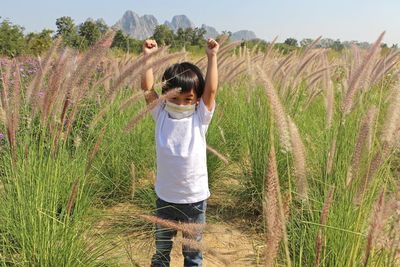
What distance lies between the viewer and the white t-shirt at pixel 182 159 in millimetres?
2551

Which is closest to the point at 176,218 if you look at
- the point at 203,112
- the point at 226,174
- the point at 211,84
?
the point at 203,112

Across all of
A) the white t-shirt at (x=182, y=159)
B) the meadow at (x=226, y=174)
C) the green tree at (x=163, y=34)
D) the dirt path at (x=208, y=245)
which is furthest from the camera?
the green tree at (x=163, y=34)

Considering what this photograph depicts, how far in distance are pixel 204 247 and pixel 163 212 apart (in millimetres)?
1570

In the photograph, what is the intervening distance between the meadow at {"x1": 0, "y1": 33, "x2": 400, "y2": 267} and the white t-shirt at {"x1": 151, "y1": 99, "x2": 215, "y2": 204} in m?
0.29

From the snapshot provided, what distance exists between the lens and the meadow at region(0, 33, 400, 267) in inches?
54.9

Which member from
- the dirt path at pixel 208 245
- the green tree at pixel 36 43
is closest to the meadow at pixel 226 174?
the dirt path at pixel 208 245

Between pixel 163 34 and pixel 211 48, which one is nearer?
pixel 211 48

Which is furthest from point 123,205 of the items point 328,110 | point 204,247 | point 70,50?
point 204,247

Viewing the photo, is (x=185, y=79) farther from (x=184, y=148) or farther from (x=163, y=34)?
(x=163, y=34)

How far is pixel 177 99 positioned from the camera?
262 cm

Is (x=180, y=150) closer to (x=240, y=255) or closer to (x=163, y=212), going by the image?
(x=163, y=212)

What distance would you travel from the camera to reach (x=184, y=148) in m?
2.55

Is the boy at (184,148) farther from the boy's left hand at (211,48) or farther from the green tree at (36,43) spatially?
the green tree at (36,43)

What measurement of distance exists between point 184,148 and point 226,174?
2.06 meters
